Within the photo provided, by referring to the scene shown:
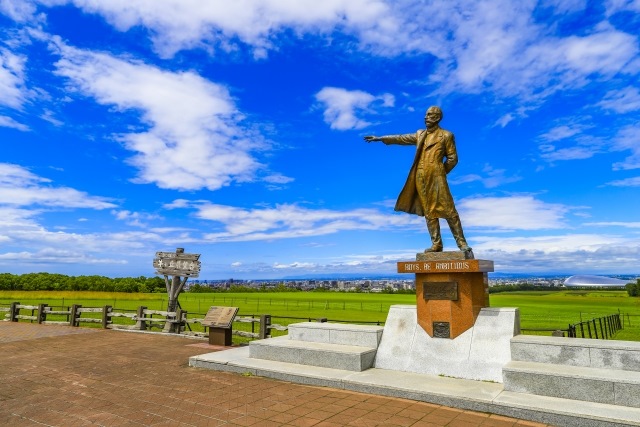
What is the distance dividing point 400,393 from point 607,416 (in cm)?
289

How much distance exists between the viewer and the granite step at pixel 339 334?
28.7 ft

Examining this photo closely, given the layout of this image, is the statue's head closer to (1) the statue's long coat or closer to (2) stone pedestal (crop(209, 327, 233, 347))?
(1) the statue's long coat

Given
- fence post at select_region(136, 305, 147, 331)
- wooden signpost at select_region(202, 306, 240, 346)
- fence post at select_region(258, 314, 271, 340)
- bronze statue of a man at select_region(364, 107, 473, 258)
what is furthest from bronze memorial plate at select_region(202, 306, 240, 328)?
bronze statue of a man at select_region(364, 107, 473, 258)

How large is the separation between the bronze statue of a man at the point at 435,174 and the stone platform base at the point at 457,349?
1622 mm

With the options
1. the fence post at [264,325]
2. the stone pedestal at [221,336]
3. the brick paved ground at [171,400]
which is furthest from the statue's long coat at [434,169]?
the stone pedestal at [221,336]

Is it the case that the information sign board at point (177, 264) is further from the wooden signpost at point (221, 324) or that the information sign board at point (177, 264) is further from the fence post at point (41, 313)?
the fence post at point (41, 313)

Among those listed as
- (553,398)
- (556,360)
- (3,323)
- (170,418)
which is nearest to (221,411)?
(170,418)

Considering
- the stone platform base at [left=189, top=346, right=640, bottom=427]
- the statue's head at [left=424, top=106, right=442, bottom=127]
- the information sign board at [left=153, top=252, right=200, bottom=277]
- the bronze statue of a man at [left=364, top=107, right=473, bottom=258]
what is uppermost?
the statue's head at [left=424, top=106, right=442, bottom=127]

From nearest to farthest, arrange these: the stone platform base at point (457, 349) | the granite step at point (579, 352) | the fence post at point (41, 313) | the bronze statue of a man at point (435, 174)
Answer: the granite step at point (579, 352)
the stone platform base at point (457, 349)
the bronze statue of a man at point (435, 174)
the fence post at point (41, 313)

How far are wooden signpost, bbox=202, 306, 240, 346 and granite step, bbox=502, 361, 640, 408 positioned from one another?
813 centimetres

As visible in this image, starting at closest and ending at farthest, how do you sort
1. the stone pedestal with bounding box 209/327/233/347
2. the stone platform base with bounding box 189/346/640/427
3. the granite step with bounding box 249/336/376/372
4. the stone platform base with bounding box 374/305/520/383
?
the stone platform base with bounding box 189/346/640/427 < the stone platform base with bounding box 374/305/520/383 < the granite step with bounding box 249/336/376/372 < the stone pedestal with bounding box 209/327/233/347

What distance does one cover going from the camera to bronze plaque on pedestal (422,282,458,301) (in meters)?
8.06

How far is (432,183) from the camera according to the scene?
8812 mm

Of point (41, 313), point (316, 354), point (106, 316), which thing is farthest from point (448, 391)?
point (41, 313)
